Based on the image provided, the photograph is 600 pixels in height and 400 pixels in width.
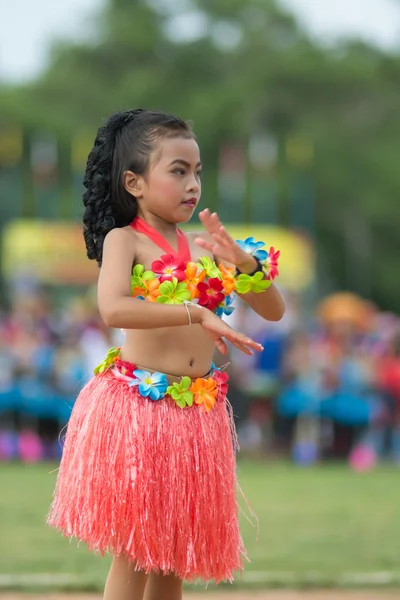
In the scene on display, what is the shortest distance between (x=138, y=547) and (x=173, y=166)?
1205 mm

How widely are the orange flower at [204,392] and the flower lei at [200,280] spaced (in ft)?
0.81

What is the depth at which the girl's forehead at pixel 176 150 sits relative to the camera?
3.78m

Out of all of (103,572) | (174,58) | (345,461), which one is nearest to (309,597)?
(103,572)

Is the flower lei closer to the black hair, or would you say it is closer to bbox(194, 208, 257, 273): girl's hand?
bbox(194, 208, 257, 273): girl's hand

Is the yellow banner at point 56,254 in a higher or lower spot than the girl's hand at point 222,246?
lower

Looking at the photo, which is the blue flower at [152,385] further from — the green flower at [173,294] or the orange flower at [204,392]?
the green flower at [173,294]

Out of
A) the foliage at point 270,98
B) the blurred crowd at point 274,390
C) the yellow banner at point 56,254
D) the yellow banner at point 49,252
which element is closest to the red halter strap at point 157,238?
the blurred crowd at point 274,390

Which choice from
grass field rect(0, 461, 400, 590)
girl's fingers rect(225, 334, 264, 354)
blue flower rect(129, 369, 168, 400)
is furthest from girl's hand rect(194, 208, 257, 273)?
grass field rect(0, 461, 400, 590)

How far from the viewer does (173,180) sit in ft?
12.4

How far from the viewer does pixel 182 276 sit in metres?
3.81

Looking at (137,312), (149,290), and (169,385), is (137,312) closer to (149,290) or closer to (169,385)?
(149,290)

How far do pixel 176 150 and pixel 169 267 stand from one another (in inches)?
14.8

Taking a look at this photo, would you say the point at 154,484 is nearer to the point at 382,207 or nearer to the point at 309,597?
the point at 309,597

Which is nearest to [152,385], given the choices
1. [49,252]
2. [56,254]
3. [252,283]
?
[252,283]
